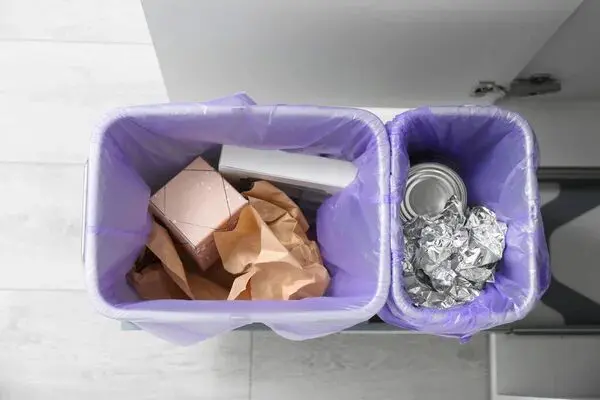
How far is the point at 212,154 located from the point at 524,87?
520 mm

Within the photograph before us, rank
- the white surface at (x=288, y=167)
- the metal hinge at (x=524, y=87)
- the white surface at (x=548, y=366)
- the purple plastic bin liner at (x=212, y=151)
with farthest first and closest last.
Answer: the white surface at (x=548, y=366) → the metal hinge at (x=524, y=87) → the white surface at (x=288, y=167) → the purple plastic bin liner at (x=212, y=151)

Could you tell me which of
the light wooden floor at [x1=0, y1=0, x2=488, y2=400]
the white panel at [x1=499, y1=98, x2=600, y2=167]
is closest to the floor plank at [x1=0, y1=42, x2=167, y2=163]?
the light wooden floor at [x1=0, y1=0, x2=488, y2=400]

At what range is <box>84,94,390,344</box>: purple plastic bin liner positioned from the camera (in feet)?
2.25

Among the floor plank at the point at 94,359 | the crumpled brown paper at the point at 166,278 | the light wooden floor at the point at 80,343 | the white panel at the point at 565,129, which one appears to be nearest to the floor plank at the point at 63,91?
the light wooden floor at the point at 80,343

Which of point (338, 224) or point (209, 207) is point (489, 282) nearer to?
point (338, 224)

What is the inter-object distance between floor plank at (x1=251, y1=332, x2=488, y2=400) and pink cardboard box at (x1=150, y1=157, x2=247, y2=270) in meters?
0.42

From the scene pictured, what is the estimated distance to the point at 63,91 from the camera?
1220mm

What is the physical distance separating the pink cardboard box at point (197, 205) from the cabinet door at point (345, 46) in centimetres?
15

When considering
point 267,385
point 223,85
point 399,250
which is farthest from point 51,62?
point 399,250

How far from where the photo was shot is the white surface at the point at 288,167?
0.79m

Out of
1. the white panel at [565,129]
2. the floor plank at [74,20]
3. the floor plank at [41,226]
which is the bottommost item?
the floor plank at [41,226]

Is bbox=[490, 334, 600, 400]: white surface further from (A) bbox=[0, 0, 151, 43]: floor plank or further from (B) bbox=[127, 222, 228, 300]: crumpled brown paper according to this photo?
(A) bbox=[0, 0, 151, 43]: floor plank

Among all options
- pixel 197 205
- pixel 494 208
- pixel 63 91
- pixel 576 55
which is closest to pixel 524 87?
pixel 576 55

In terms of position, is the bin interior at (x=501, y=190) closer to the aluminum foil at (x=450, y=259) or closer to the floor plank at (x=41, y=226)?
the aluminum foil at (x=450, y=259)
